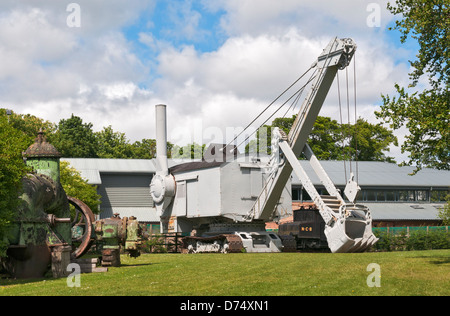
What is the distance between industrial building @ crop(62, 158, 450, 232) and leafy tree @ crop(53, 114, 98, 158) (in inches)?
460

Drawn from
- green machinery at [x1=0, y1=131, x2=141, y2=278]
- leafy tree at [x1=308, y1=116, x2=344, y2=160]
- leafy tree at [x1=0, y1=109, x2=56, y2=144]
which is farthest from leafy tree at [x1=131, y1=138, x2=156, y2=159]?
green machinery at [x1=0, y1=131, x2=141, y2=278]

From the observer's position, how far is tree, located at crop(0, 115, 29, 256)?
1521 cm

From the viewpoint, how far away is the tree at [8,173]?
15211 millimetres

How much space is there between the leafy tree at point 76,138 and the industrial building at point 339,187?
11686 mm

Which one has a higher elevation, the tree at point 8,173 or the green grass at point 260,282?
the tree at point 8,173

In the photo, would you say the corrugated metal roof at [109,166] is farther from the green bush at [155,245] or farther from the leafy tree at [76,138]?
the green bush at [155,245]

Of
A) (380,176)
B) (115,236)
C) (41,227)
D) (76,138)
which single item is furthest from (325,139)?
(41,227)

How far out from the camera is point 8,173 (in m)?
15.4

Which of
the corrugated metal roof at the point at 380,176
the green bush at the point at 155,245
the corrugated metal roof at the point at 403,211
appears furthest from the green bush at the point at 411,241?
the corrugated metal roof at the point at 380,176

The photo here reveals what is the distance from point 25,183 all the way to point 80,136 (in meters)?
58.9

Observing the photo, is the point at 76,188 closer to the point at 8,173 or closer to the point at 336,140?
the point at 8,173

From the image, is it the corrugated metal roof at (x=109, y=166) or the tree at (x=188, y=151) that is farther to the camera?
the tree at (x=188, y=151)

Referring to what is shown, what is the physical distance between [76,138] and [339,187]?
34.1 meters
